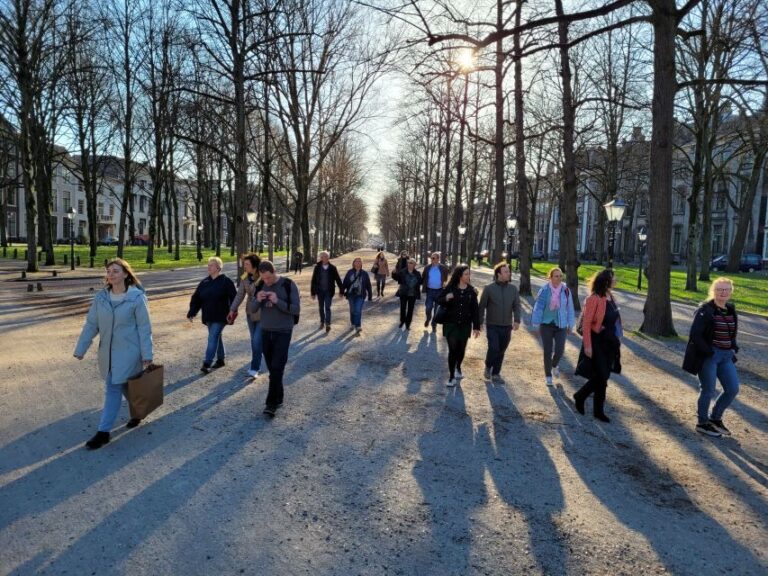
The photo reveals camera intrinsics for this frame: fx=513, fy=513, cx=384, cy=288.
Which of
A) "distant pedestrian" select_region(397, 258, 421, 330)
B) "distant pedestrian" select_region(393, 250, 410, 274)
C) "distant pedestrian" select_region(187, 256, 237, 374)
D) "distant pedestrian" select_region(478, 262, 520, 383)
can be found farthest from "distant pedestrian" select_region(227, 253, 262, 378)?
"distant pedestrian" select_region(393, 250, 410, 274)

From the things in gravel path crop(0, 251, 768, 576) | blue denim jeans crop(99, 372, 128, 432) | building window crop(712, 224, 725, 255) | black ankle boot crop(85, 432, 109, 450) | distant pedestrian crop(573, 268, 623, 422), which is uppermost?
building window crop(712, 224, 725, 255)

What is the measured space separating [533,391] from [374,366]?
8.21 feet

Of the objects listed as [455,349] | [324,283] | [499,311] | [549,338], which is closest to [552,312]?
[549,338]

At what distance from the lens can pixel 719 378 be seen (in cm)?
546

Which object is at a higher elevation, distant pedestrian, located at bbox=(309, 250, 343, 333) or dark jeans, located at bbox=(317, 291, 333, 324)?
distant pedestrian, located at bbox=(309, 250, 343, 333)

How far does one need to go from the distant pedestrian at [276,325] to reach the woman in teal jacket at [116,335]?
1.27 m

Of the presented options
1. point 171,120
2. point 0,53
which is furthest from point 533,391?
point 0,53

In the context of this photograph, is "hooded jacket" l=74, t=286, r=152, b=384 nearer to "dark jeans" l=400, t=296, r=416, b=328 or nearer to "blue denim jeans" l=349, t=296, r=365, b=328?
"blue denim jeans" l=349, t=296, r=365, b=328

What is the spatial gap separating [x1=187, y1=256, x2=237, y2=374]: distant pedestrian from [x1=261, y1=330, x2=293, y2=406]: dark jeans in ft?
5.60

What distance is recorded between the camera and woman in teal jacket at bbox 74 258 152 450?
185 inches

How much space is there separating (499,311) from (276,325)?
3.21 metres

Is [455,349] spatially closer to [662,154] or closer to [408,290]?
[408,290]

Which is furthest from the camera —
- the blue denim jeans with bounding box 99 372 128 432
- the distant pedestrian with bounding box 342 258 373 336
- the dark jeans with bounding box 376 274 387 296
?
the dark jeans with bounding box 376 274 387 296

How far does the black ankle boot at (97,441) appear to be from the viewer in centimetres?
461
